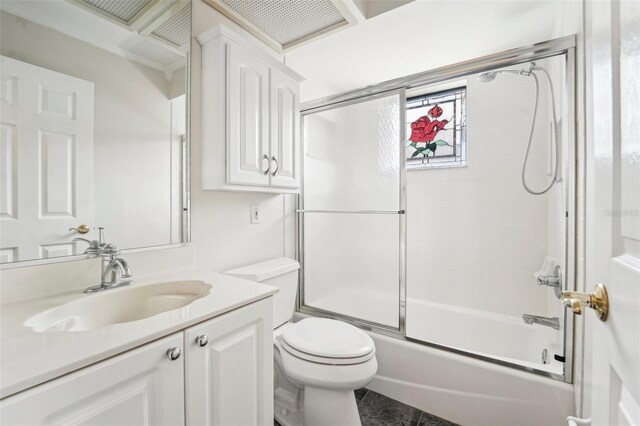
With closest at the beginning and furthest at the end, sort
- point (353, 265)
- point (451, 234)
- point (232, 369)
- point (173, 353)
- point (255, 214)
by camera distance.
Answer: point (173, 353) → point (232, 369) → point (255, 214) → point (353, 265) → point (451, 234)

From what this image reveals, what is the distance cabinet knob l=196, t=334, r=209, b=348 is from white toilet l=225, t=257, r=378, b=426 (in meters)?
0.60

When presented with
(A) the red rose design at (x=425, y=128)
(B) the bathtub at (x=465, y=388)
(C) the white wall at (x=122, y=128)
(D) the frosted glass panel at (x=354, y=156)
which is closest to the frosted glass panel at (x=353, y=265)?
(D) the frosted glass panel at (x=354, y=156)

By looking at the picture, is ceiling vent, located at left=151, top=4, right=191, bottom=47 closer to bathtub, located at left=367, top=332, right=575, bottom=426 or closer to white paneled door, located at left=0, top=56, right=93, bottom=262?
white paneled door, located at left=0, top=56, right=93, bottom=262

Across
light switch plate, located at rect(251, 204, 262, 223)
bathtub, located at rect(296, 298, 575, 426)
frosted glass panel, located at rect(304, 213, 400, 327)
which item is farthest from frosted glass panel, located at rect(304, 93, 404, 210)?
bathtub, located at rect(296, 298, 575, 426)

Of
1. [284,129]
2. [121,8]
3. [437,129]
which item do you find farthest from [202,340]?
[437,129]

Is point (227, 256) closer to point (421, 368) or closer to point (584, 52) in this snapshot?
point (421, 368)

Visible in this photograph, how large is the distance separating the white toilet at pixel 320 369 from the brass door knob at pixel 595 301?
3.11ft

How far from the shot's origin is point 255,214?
5.99 ft

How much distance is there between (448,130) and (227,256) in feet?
6.52

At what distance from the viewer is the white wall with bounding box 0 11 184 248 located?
3.29ft

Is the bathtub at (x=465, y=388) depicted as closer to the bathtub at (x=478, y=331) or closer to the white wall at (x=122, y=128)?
the bathtub at (x=478, y=331)

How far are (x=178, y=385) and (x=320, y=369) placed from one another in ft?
2.22

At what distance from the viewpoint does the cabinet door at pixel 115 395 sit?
57 centimetres

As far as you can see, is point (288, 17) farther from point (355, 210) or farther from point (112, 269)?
point (112, 269)
